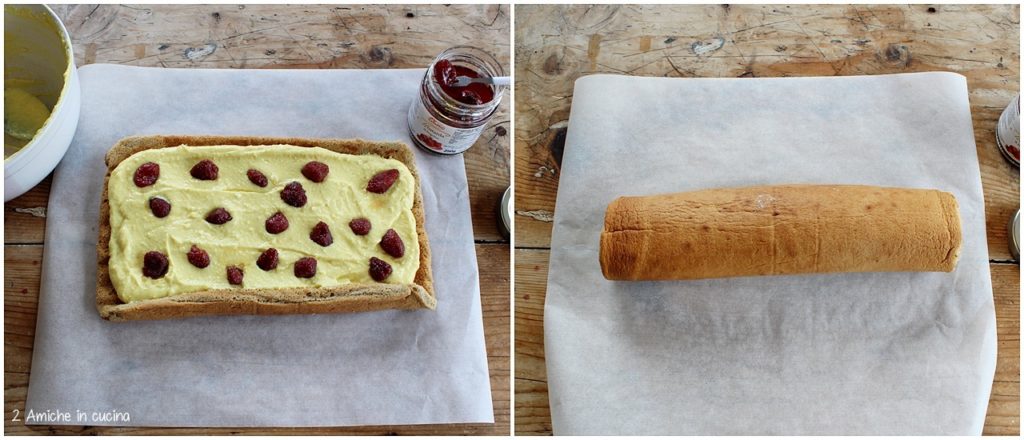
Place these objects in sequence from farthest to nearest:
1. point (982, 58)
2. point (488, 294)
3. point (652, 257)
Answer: point (982, 58)
point (488, 294)
point (652, 257)

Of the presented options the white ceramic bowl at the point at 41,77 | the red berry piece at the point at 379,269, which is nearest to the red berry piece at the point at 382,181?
the red berry piece at the point at 379,269

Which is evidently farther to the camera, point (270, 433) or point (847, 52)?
point (847, 52)

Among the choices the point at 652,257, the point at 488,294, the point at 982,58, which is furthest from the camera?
the point at 982,58

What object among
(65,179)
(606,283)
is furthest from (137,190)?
(606,283)

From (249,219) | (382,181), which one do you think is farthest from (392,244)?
(249,219)

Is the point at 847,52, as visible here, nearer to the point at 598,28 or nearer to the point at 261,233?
the point at 598,28

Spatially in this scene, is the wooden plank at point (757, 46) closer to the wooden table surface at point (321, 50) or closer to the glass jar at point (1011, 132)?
the glass jar at point (1011, 132)

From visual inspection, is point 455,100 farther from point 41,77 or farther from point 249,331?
point 41,77

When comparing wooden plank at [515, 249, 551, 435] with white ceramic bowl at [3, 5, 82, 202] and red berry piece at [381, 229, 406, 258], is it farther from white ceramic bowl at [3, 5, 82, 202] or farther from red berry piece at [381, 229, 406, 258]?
white ceramic bowl at [3, 5, 82, 202]
